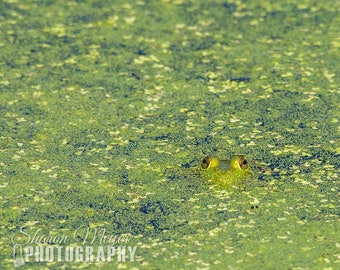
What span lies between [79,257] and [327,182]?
1.01m

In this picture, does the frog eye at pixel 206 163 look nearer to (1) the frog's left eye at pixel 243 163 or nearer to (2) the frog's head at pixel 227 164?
(2) the frog's head at pixel 227 164

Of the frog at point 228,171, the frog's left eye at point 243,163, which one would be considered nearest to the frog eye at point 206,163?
the frog at point 228,171

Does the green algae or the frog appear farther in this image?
the frog

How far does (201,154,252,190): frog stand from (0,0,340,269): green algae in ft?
0.15

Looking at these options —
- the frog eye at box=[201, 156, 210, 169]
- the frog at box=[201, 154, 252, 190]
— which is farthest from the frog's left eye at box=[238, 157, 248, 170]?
the frog eye at box=[201, 156, 210, 169]

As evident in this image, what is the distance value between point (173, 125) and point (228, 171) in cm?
47

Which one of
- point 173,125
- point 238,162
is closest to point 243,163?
point 238,162

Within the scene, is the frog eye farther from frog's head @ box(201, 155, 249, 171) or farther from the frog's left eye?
the frog's left eye

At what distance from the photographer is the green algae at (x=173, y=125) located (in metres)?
3.02

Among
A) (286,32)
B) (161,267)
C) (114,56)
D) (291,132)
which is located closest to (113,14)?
(114,56)

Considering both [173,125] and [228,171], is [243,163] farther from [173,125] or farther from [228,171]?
[173,125]

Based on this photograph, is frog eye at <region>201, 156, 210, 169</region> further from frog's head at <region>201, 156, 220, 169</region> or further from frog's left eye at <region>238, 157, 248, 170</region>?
frog's left eye at <region>238, 157, 248, 170</region>

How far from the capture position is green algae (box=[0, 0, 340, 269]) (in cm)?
302

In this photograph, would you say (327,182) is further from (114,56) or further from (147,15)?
(147,15)
